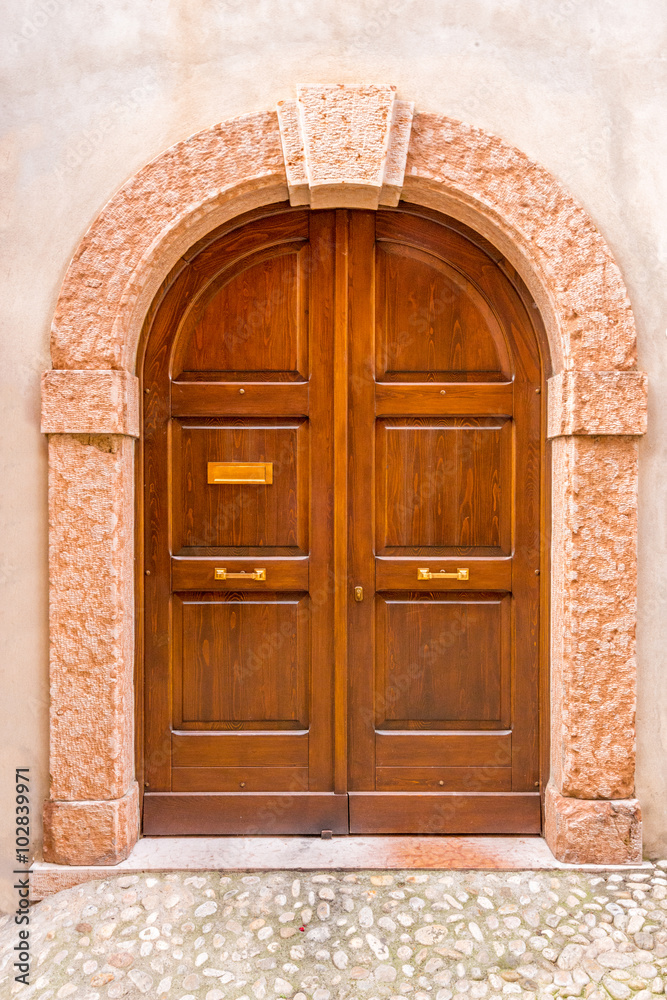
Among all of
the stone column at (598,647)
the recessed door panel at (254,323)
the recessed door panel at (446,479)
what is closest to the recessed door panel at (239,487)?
the recessed door panel at (254,323)

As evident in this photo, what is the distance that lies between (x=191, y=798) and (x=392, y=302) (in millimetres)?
2183

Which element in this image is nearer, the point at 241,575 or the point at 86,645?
the point at 86,645

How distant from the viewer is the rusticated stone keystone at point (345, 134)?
255cm

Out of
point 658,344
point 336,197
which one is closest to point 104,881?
point 336,197

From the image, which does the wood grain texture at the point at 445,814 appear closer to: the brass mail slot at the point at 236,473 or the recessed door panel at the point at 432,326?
the brass mail slot at the point at 236,473

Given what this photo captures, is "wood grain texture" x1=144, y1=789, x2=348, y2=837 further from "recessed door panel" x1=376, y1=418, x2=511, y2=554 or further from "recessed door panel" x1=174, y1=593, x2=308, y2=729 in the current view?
"recessed door panel" x1=376, y1=418, x2=511, y2=554

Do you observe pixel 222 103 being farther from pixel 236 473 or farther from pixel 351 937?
pixel 351 937

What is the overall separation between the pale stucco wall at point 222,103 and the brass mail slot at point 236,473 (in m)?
0.65

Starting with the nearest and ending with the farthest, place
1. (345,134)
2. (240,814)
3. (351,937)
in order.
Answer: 1. (351,937)
2. (345,134)
3. (240,814)

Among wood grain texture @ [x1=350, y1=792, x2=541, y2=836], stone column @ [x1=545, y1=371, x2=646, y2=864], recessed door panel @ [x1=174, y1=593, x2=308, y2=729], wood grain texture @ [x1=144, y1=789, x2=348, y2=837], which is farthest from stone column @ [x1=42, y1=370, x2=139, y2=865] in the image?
stone column @ [x1=545, y1=371, x2=646, y2=864]

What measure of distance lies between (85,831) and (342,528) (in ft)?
4.97

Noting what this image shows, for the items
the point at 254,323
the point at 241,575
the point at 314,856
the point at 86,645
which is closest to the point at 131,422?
the point at 254,323

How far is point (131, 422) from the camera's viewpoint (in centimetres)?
263

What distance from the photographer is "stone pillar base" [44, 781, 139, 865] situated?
258cm
